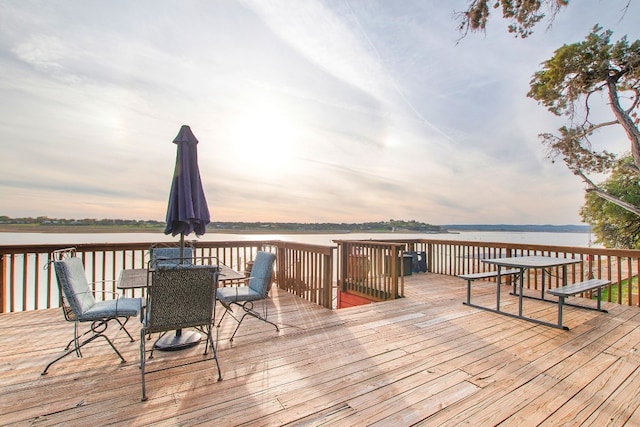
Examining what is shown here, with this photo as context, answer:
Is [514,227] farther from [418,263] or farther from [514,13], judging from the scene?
[514,13]

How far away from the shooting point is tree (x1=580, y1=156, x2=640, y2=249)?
45.2 feet

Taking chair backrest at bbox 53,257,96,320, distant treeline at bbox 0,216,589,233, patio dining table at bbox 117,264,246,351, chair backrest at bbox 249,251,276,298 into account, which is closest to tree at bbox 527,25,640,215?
distant treeline at bbox 0,216,589,233

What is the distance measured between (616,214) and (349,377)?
18.9 metres

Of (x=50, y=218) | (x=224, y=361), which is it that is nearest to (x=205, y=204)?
(x=224, y=361)

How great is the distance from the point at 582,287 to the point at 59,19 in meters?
8.59

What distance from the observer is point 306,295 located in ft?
17.0

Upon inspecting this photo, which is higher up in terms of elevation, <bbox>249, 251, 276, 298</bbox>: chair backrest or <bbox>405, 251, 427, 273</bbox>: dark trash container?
<bbox>249, 251, 276, 298</bbox>: chair backrest

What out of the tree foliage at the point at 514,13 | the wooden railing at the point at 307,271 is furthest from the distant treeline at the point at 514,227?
the wooden railing at the point at 307,271

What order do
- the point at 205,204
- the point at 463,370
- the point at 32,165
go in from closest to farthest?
the point at 463,370, the point at 205,204, the point at 32,165

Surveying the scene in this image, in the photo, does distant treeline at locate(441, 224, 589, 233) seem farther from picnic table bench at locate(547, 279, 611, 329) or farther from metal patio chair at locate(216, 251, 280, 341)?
metal patio chair at locate(216, 251, 280, 341)

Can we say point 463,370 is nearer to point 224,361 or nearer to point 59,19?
point 224,361

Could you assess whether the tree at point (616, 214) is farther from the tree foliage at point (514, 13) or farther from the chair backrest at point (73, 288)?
the chair backrest at point (73, 288)

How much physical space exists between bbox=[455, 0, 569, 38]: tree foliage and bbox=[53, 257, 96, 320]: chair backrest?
7.57m

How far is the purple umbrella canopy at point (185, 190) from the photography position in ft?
10.9
